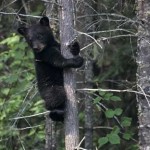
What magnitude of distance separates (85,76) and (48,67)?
2930mm

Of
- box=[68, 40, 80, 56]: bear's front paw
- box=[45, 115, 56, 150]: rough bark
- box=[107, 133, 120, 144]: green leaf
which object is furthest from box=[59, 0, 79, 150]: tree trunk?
box=[45, 115, 56, 150]: rough bark

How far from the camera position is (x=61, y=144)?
1105 centimetres

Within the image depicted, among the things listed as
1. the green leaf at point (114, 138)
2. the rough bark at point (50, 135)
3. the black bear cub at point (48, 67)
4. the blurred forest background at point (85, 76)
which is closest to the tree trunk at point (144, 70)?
the blurred forest background at point (85, 76)

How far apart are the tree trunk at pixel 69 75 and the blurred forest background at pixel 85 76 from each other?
1167mm

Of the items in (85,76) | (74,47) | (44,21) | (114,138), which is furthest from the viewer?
(85,76)

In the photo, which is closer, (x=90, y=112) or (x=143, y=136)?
(x=143, y=136)

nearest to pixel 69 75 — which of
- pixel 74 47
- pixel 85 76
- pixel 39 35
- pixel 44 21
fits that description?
pixel 74 47

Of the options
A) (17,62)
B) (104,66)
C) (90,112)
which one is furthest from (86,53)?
(104,66)

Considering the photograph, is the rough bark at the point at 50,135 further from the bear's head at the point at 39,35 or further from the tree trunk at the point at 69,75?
the tree trunk at the point at 69,75

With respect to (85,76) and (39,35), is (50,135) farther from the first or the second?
(39,35)

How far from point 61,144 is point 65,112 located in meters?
4.71

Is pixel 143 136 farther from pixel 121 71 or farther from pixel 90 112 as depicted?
pixel 121 71

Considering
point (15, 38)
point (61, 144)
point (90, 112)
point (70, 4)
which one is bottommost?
point (61, 144)

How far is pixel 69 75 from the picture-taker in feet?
20.7
